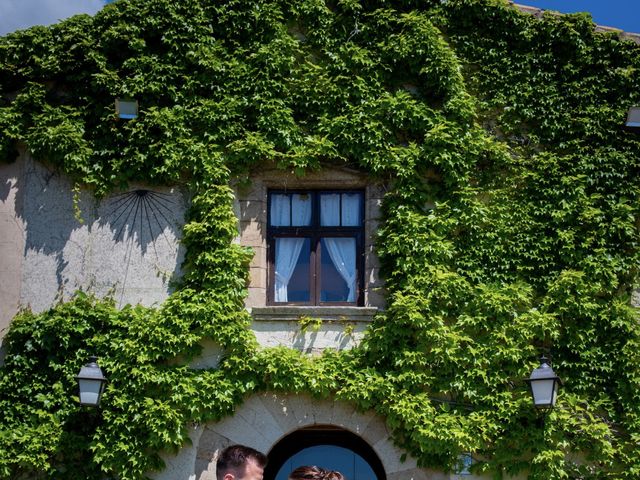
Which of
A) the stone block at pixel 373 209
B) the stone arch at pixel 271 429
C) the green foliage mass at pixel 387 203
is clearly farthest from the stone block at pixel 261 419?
the stone block at pixel 373 209

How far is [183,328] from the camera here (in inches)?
374

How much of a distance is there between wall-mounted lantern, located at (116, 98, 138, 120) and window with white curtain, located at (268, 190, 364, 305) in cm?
177

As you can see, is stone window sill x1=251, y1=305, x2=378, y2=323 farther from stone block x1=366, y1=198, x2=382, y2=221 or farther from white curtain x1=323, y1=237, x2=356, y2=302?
stone block x1=366, y1=198, x2=382, y2=221

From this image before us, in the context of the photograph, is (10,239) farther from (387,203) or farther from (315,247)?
(387,203)

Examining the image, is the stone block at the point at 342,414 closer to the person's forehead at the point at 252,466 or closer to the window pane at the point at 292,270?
the window pane at the point at 292,270

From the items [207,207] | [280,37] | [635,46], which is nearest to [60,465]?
[207,207]

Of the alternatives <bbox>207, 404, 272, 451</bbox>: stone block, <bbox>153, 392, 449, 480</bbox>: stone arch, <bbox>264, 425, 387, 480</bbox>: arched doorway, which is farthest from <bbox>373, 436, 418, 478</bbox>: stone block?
<bbox>207, 404, 272, 451</bbox>: stone block

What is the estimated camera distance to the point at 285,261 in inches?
398

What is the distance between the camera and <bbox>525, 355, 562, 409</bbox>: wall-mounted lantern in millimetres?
8852

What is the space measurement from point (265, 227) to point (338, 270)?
922 mm

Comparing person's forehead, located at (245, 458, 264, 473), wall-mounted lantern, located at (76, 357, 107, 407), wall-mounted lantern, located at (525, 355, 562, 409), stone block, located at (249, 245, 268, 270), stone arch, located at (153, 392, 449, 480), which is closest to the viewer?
person's forehead, located at (245, 458, 264, 473)

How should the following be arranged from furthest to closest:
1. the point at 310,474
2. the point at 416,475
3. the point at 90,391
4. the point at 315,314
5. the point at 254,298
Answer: the point at 254,298
the point at 315,314
the point at 416,475
the point at 90,391
the point at 310,474

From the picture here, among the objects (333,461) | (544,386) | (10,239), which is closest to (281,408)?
(333,461)

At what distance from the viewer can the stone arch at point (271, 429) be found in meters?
9.36
